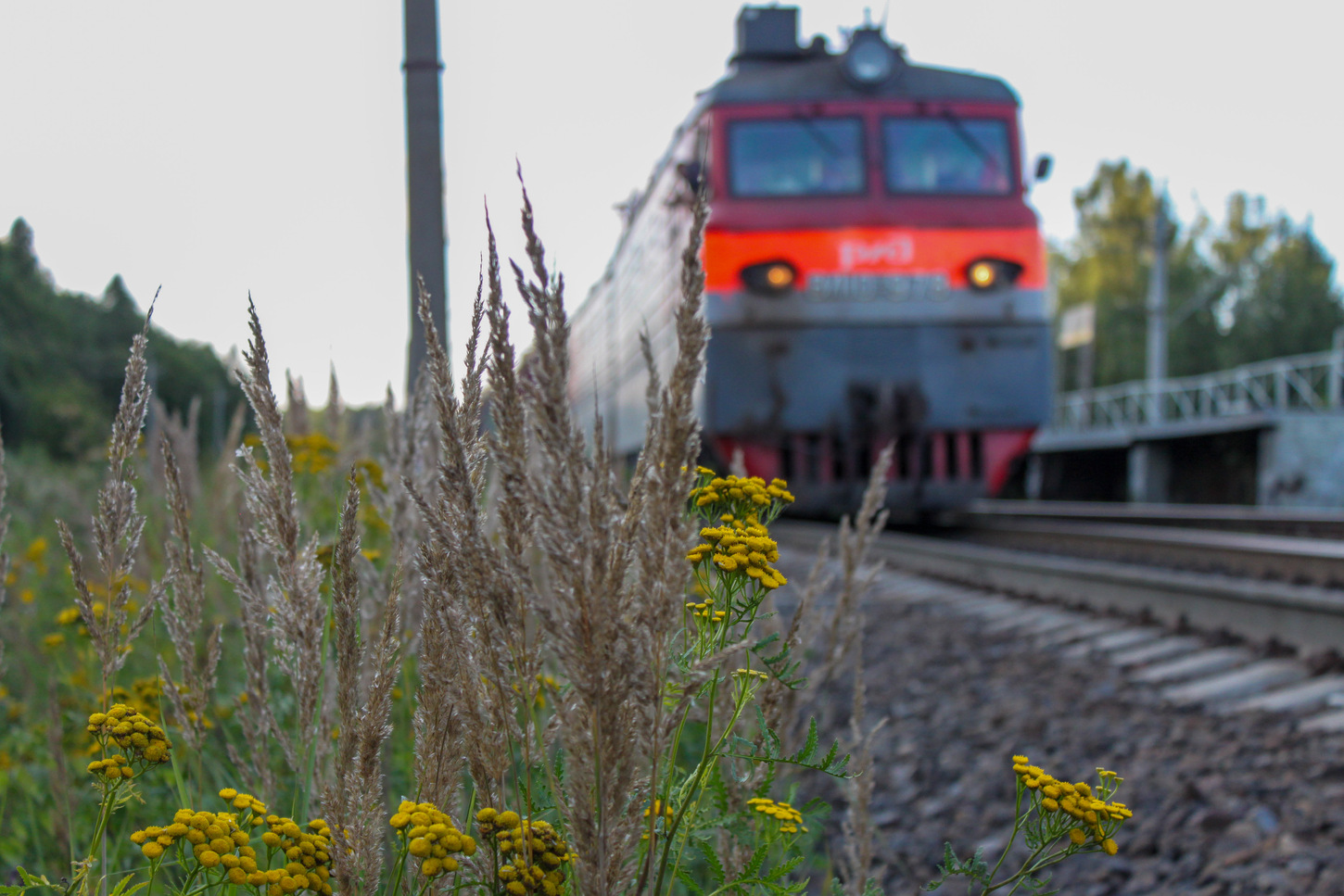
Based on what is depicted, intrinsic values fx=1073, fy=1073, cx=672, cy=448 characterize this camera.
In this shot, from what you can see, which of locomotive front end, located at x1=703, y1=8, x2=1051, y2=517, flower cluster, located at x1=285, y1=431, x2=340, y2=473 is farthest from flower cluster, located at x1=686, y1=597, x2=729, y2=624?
locomotive front end, located at x1=703, y1=8, x2=1051, y2=517

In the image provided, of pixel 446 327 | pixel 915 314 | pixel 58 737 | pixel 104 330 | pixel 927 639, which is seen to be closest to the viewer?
pixel 58 737

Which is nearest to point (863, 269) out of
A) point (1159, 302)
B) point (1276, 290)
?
point (1159, 302)

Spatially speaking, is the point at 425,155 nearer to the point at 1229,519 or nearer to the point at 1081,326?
the point at 1229,519

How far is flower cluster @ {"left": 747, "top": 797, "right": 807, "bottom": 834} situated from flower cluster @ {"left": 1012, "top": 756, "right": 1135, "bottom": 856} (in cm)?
24

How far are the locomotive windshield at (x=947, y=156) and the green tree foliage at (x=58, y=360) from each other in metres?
24.0

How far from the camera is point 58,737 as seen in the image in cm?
150

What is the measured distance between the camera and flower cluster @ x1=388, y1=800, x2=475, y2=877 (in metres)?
A: 0.78

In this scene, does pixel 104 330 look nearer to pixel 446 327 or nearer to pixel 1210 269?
pixel 1210 269

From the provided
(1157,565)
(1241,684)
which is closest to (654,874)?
(1241,684)

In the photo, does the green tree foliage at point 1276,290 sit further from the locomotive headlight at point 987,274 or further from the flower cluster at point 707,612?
the flower cluster at point 707,612

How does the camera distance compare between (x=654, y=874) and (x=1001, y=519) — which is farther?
(x=1001, y=519)

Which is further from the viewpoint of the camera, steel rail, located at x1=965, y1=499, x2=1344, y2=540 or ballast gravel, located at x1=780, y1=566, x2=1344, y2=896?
steel rail, located at x1=965, y1=499, x2=1344, y2=540

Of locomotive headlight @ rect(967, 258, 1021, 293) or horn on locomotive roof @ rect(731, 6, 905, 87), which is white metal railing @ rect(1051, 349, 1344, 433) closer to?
locomotive headlight @ rect(967, 258, 1021, 293)

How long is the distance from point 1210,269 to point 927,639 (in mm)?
46365
